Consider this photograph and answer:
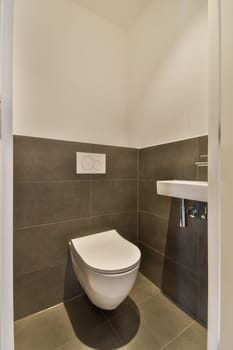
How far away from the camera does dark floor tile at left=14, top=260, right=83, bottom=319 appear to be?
116cm

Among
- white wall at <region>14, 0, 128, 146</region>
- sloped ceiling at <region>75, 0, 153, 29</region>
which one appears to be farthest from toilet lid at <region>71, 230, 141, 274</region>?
sloped ceiling at <region>75, 0, 153, 29</region>

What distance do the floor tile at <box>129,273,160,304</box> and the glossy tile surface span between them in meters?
0.02

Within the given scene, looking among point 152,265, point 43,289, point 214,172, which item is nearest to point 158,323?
point 152,265

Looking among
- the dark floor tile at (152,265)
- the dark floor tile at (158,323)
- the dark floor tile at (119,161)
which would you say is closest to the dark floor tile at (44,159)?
the dark floor tile at (119,161)

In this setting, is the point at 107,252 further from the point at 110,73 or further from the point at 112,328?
the point at 110,73

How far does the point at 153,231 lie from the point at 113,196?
476mm

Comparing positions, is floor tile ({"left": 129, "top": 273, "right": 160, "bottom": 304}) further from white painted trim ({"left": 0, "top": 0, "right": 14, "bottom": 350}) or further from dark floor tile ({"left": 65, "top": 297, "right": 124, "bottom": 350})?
white painted trim ({"left": 0, "top": 0, "right": 14, "bottom": 350})

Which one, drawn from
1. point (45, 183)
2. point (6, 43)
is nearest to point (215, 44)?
point (6, 43)

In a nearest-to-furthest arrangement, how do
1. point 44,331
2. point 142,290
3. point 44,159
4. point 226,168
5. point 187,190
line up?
point 226,168, point 187,190, point 44,331, point 44,159, point 142,290

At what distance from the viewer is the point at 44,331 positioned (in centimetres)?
107

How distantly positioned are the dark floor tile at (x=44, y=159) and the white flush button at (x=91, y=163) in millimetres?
40

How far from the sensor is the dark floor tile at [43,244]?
115 cm

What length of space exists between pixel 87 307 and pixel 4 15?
5.44ft

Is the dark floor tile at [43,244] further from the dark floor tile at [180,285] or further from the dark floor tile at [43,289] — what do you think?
the dark floor tile at [180,285]
